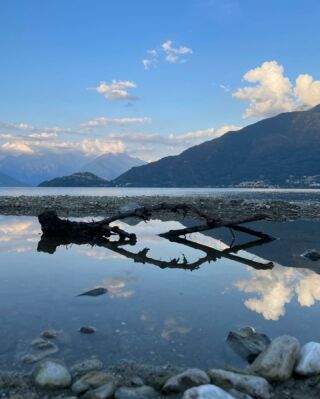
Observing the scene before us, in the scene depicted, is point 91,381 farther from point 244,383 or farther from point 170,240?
point 170,240

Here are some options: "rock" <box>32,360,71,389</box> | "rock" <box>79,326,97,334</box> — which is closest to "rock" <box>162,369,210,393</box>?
"rock" <box>32,360,71,389</box>

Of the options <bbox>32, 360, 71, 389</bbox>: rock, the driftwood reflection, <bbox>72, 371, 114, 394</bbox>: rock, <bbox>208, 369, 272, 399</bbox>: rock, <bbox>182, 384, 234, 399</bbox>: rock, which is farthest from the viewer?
the driftwood reflection

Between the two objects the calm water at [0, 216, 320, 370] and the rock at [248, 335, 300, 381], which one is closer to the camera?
the rock at [248, 335, 300, 381]

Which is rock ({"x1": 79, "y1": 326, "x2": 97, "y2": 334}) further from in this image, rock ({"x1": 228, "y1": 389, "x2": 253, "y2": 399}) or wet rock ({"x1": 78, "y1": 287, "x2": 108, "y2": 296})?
rock ({"x1": 228, "y1": 389, "x2": 253, "y2": 399})

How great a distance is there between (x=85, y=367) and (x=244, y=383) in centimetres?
284

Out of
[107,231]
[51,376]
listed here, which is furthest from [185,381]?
[107,231]

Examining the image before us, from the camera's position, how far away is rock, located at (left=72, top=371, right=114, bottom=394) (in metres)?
6.74

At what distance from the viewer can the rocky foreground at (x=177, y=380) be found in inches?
259

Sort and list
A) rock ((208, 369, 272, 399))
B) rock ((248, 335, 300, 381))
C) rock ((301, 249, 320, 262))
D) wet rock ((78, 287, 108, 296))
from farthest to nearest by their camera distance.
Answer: rock ((301, 249, 320, 262)), wet rock ((78, 287, 108, 296)), rock ((248, 335, 300, 381)), rock ((208, 369, 272, 399))

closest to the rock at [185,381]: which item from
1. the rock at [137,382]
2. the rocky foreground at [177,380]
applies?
the rocky foreground at [177,380]

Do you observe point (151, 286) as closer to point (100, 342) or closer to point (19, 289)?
point (19, 289)

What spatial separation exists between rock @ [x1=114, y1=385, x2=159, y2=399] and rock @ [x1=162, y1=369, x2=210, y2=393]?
0.66 feet

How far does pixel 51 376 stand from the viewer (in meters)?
6.96

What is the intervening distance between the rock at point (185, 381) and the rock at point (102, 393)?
2.79 feet
